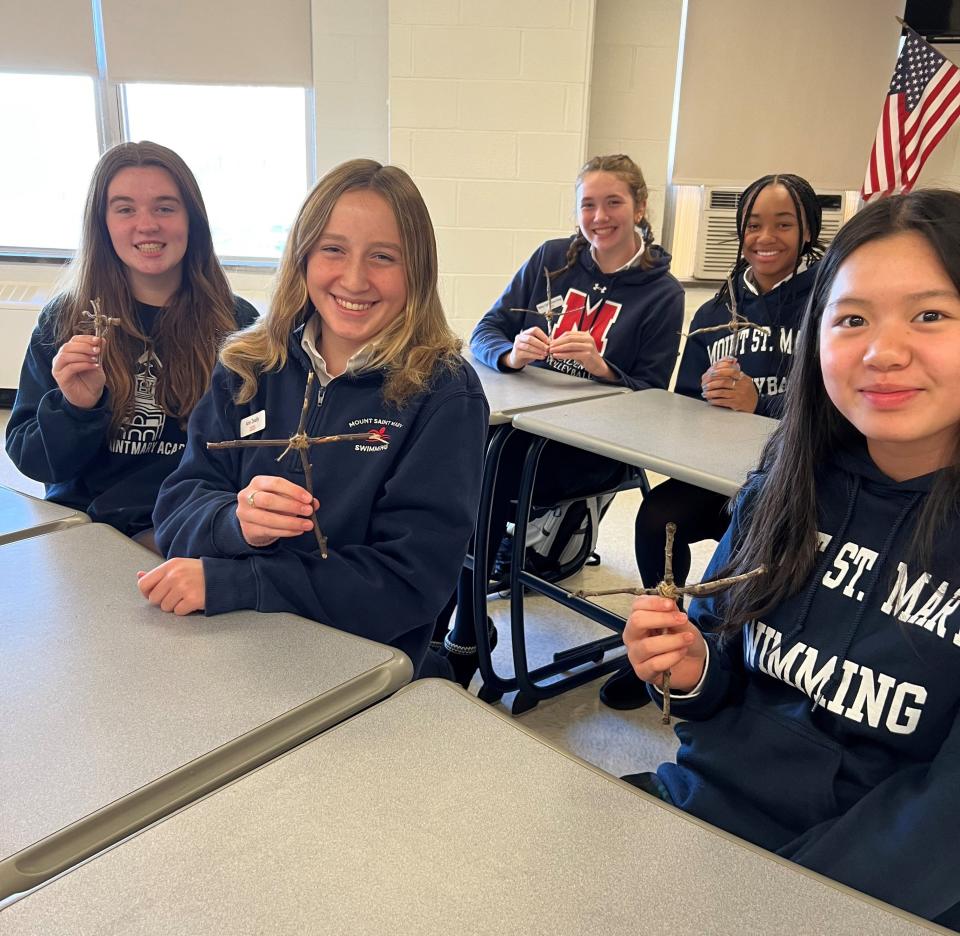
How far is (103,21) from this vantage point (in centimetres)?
420

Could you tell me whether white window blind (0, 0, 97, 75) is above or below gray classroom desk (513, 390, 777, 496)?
above

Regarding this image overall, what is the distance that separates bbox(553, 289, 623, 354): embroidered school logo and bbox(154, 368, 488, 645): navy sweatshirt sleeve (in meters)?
1.39

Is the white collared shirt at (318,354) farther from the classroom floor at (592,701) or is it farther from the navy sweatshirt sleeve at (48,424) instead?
A: the classroom floor at (592,701)

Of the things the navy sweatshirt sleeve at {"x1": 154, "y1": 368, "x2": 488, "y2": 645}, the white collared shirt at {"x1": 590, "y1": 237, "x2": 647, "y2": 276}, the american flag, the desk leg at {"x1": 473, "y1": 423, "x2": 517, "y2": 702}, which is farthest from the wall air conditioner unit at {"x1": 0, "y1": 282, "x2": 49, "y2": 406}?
the american flag

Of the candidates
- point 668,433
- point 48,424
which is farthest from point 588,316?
point 48,424

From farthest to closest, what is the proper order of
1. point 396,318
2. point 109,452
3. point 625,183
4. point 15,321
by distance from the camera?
point 15,321, point 625,183, point 109,452, point 396,318

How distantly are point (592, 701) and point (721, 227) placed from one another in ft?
9.35

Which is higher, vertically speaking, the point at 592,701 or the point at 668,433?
the point at 668,433

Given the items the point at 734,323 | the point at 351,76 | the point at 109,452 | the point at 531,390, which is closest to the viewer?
the point at 109,452

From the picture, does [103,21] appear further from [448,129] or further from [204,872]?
[204,872]

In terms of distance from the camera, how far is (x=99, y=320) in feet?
5.07

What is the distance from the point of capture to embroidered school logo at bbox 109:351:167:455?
174cm

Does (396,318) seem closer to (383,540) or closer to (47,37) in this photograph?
(383,540)

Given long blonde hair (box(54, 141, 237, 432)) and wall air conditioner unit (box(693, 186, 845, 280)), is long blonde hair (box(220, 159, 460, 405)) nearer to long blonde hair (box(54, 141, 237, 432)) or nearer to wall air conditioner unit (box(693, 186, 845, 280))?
long blonde hair (box(54, 141, 237, 432))
